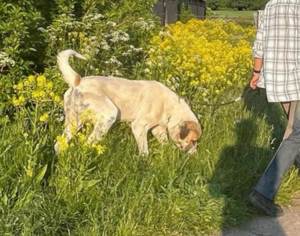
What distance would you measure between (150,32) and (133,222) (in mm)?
4862

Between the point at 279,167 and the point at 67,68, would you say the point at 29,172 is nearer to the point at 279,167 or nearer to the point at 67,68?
the point at 67,68

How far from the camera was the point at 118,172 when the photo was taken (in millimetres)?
5523

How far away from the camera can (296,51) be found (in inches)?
210

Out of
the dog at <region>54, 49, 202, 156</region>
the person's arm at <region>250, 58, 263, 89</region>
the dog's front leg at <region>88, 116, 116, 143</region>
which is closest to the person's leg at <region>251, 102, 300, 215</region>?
the person's arm at <region>250, 58, 263, 89</region>

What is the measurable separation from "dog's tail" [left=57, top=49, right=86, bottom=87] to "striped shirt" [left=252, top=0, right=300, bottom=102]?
2087 millimetres

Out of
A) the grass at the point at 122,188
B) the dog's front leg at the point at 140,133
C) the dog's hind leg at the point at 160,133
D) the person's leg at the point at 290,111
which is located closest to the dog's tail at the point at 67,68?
the grass at the point at 122,188

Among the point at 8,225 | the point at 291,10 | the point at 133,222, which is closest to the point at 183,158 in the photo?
the point at 133,222

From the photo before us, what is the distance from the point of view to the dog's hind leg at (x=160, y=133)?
711cm

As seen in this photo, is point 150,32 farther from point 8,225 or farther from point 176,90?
point 8,225

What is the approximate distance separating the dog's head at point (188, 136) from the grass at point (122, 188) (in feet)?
0.52

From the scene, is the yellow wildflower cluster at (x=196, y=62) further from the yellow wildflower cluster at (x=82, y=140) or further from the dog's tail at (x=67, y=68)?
the yellow wildflower cluster at (x=82, y=140)

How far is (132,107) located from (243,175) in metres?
1.53

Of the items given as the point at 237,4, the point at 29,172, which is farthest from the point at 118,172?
the point at 237,4

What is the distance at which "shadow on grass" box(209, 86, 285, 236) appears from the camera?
17.3 ft
